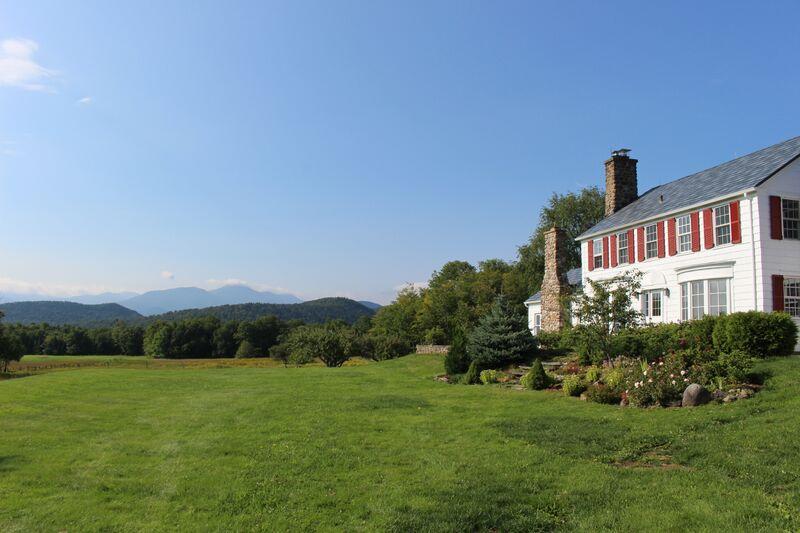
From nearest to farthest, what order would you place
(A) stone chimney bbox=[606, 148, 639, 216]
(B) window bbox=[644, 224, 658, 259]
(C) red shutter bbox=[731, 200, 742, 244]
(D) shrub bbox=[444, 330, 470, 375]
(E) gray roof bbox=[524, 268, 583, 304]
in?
(C) red shutter bbox=[731, 200, 742, 244], (D) shrub bbox=[444, 330, 470, 375], (B) window bbox=[644, 224, 658, 259], (A) stone chimney bbox=[606, 148, 639, 216], (E) gray roof bbox=[524, 268, 583, 304]

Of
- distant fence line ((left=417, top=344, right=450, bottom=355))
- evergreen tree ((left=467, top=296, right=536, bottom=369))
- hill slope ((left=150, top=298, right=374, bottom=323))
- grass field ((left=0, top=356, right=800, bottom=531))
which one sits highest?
hill slope ((left=150, top=298, right=374, bottom=323))

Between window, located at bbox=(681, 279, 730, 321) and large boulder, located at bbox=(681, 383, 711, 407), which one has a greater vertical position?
window, located at bbox=(681, 279, 730, 321)

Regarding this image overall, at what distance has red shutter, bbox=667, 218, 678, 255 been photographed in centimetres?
2286

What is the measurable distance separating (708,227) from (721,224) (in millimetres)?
578

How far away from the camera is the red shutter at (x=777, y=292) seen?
18422 millimetres

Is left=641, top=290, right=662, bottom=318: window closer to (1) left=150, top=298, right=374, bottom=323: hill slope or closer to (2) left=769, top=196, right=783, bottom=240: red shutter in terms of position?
(2) left=769, top=196, right=783, bottom=240: red shutter

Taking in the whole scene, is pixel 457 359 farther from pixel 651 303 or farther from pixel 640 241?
pixel 640 241

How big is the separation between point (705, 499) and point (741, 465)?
1.56 meters

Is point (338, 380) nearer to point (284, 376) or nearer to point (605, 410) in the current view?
point (284, 376)

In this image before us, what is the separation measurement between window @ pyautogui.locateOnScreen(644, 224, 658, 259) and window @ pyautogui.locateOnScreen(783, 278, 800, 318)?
574 centimetres

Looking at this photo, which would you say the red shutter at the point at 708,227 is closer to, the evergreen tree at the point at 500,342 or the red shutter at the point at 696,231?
the red shutter at the point at 696,231

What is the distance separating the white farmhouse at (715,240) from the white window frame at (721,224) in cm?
→ 4

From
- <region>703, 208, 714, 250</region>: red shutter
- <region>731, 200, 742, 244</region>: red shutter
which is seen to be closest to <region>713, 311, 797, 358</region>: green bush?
<region>731, 200, 742, 244</region>: red shutter

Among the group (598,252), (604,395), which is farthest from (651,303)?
(604,395)
